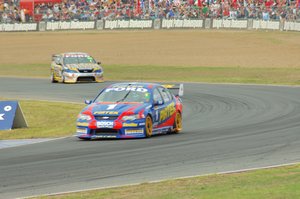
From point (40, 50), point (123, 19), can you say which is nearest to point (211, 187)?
point (40, 50)

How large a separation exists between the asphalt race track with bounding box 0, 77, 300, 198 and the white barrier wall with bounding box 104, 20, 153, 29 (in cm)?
4278

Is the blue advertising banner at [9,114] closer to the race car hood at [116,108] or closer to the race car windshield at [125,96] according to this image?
the race car windshield at [125,96]

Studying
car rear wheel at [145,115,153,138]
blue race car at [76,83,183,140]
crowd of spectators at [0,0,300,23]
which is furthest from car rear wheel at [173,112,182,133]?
crowd of spectators at [0,0,300,23]

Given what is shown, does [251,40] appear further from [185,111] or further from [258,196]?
[258,196]

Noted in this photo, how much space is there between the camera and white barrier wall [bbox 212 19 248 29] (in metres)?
62.1

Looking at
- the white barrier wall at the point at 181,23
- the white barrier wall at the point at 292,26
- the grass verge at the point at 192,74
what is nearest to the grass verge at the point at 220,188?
the grass verge at the point at 192,74

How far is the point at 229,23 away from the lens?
6306cm

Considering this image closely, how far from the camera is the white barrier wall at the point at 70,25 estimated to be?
69.8 meters

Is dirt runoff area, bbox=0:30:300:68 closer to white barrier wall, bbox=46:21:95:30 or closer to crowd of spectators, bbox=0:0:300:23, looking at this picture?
white barrier wall, bbox=46:21:95:30

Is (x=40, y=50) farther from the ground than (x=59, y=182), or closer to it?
closer to it

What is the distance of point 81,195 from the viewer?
11.0 m

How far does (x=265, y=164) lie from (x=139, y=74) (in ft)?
98.2

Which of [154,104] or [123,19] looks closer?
[154,104]

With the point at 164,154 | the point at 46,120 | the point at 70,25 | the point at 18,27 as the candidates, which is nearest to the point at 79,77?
the point at 46,120
